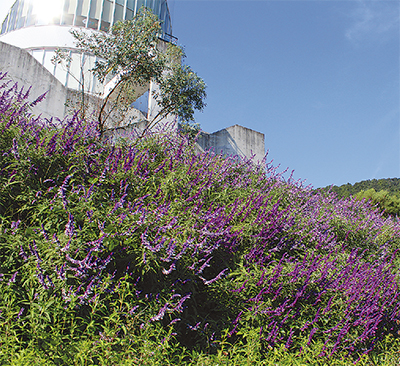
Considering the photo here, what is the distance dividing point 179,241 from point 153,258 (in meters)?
0.36

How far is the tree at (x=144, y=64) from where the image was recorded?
10.6 meters

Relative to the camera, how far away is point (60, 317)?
290 centimetres

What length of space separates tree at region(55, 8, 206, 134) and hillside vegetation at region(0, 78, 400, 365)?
5.83 m

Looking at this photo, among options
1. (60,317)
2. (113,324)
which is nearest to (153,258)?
(113,324)

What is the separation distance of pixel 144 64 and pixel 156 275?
8.87 metres

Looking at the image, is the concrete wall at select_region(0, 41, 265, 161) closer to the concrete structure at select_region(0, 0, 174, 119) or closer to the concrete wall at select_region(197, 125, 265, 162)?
the concrete wall at select_region(197, 125, 265, 162)

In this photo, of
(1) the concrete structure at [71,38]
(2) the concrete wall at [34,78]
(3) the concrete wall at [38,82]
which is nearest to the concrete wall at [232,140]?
(1) the concrete structure at [71,38]

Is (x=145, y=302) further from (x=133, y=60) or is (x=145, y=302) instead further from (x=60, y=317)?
(x=133, y=60)

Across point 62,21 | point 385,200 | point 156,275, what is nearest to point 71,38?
point 62,21

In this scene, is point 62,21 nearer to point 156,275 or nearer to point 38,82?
point 38,82

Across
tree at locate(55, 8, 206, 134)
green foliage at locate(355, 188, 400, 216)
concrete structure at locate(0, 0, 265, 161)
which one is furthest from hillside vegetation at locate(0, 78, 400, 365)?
concrete structure at locate(0, 0, 265, 161)

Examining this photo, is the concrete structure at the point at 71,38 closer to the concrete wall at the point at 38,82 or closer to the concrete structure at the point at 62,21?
the concrete structure at the point at 62,21

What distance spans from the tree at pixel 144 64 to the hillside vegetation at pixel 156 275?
5833mm

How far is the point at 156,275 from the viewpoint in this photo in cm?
343
